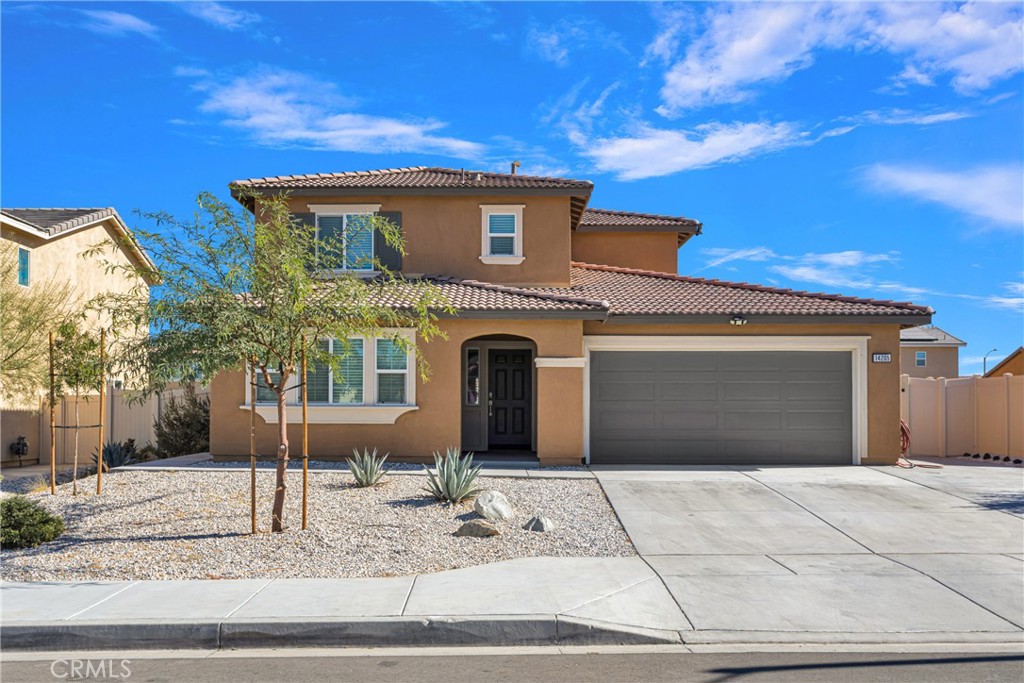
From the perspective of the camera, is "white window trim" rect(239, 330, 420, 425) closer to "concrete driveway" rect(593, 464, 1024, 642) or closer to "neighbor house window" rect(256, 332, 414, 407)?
"neighbor house window" rect(256, 332, 414, 407)

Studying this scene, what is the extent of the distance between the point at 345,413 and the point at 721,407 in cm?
738

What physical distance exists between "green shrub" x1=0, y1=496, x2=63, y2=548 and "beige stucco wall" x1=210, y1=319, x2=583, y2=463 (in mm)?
6035

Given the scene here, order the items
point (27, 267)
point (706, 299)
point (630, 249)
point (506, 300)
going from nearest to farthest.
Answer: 1. point (506, 300)
2. point (706, 299)
3. point (27, 267)
4. point (630, 249)

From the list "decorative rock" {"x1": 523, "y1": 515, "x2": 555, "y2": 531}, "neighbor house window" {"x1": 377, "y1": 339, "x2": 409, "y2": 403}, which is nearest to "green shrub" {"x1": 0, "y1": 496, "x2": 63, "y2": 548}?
"decorative rock" {"x1": 523, "y1": 515, "x2": 555, "y2": 531}

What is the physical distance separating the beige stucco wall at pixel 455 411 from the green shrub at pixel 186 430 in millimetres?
3080

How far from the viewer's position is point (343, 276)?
10.8 m

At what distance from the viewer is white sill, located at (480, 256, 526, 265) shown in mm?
18484

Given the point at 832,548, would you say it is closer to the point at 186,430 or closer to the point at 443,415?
the point at 443,415

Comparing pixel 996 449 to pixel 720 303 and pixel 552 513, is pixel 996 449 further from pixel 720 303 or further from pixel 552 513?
pixel 552 513

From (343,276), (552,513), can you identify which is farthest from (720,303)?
(343,276)

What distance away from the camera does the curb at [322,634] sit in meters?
7.05

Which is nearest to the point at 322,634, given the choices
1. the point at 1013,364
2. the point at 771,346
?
the point at 771,346

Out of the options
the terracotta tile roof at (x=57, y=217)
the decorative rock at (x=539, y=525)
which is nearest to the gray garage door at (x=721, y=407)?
the decorative rock at (x=539, y=525)

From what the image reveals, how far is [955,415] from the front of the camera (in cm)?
2086
